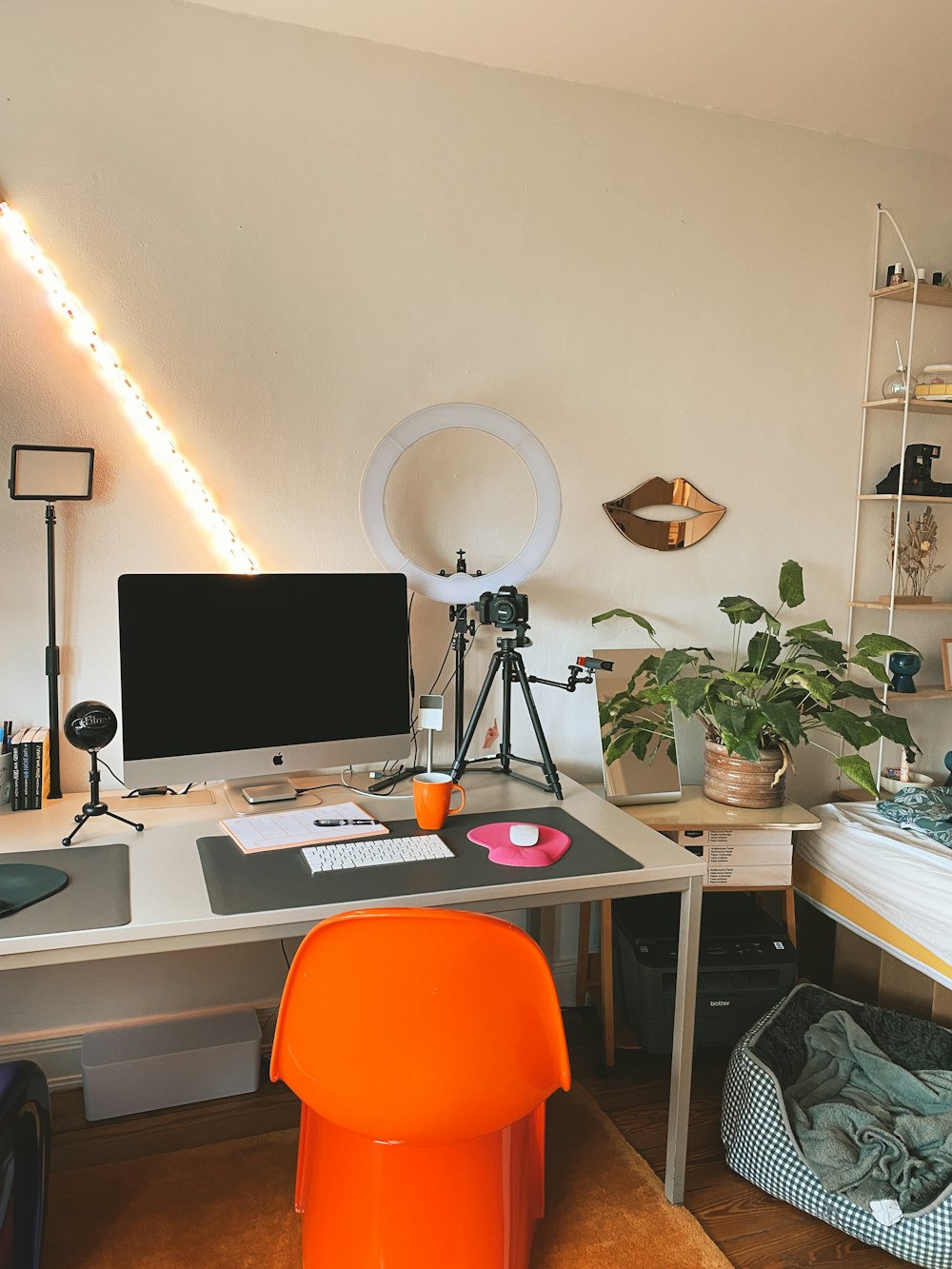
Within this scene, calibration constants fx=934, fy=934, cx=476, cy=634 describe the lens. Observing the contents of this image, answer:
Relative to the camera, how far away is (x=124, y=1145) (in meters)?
2.02

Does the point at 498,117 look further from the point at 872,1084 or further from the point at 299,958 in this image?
the point at 872,1084

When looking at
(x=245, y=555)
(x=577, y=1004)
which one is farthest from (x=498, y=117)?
(x=577, y=1004)

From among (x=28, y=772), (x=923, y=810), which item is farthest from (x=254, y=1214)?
(x=923, y=810)

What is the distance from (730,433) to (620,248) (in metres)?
0.60

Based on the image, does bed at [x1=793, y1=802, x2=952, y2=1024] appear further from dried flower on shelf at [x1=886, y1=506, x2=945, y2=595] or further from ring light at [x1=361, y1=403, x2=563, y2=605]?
ring light at [x1=361, y1=403, x2=563, y2=605]

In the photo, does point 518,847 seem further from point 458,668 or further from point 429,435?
point 429,435

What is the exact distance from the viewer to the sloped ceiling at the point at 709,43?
2.10 meters

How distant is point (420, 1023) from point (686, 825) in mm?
1168

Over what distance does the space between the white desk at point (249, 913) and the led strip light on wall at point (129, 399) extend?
0.61 metres

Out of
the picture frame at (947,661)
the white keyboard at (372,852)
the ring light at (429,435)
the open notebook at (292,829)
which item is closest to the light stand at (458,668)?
the ring light at (429,435)

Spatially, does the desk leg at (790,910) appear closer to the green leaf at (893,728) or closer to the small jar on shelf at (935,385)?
the green leaf at (893,728)

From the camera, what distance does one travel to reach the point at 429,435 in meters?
2.39

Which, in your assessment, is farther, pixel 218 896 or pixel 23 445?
pixel 23 445

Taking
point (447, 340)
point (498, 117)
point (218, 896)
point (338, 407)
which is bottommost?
point (218, 896)
